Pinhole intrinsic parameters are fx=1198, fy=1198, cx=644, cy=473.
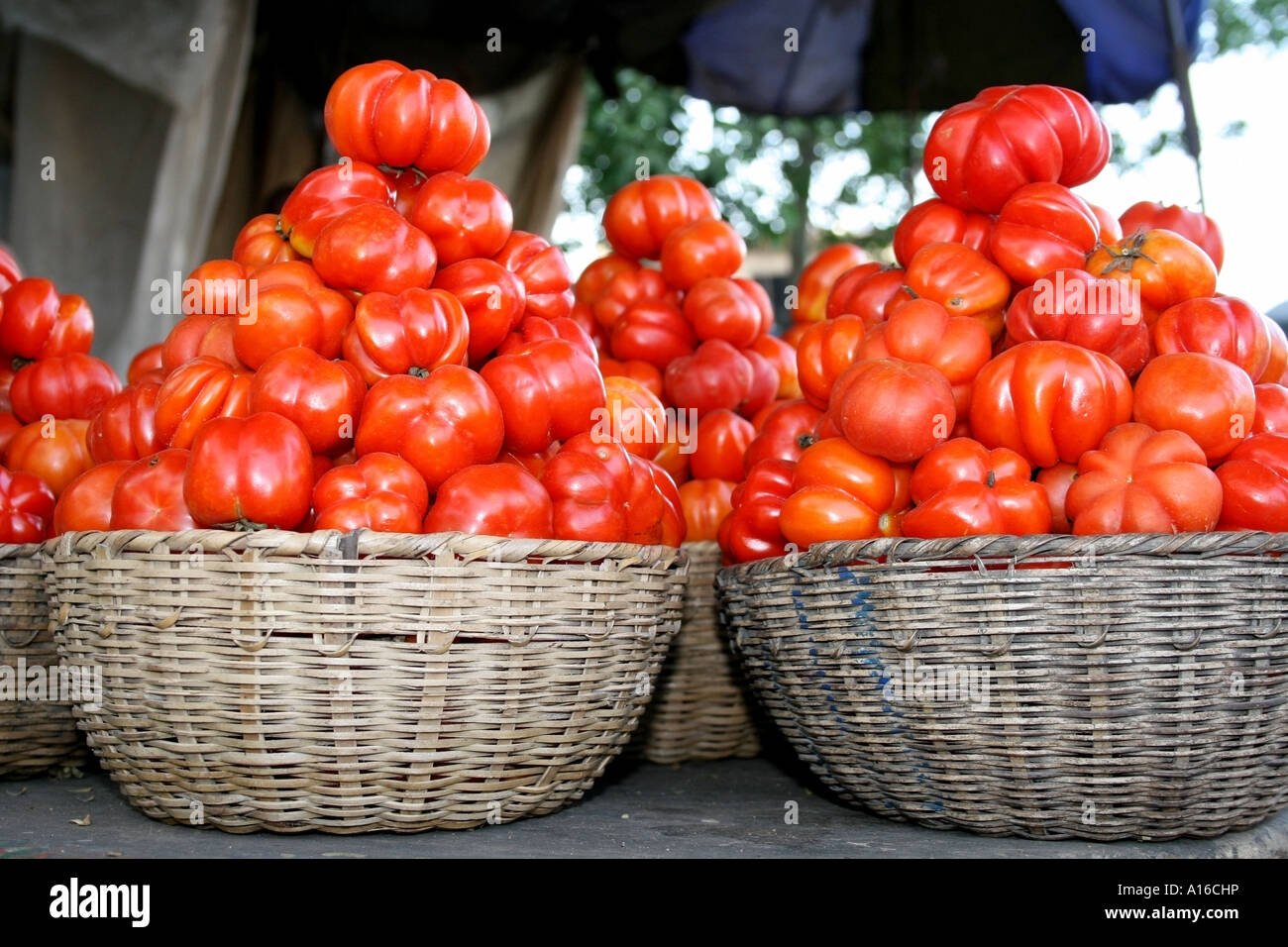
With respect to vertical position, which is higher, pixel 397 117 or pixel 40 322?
pixel 397 117

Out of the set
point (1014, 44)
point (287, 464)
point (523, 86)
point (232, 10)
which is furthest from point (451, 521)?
point (1014, 44)

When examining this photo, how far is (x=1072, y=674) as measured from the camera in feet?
5.52

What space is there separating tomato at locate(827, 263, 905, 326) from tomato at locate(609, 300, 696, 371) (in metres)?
0.45

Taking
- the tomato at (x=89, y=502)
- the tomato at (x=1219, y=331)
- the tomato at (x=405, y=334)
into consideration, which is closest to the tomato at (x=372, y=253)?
the tomato at (x=405, y=334)

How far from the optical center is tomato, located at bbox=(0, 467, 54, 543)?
84.5 inches

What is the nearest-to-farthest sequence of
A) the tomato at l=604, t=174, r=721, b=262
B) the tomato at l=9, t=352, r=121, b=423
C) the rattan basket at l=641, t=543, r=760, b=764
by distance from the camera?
the tomato at l=9, t=352, r=121, b=423 → the rattan basket at l=641, t=543, r=760, b=764 → the tomato at l=604, t=174, r=721, b=262

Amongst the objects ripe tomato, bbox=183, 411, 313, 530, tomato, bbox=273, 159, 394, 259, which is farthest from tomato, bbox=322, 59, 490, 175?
ripe tomato, bbox=183, 411, 313, 530

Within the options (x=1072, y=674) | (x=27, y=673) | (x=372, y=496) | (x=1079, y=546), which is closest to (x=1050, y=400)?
(x=1079, y=546)

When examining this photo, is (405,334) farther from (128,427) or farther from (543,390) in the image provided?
(128,427)

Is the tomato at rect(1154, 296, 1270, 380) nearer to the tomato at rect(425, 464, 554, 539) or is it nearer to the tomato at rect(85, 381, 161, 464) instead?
the tomato at rect(425, 464, 554, 539)

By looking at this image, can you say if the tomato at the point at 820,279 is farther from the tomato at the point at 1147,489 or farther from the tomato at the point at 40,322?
the tomato at the point at 40,322

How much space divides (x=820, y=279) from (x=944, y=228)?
918 mm

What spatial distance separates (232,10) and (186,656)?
2662 mm
